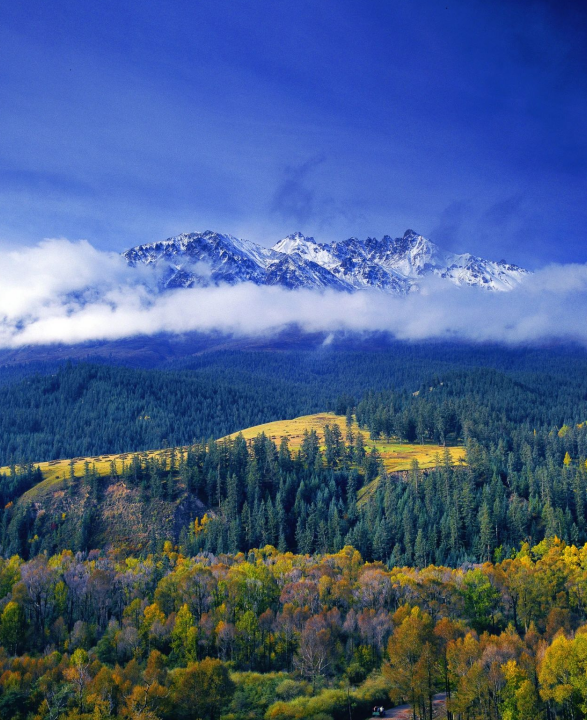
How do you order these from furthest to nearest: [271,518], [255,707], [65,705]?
[271,518] < [255,707] < [65,705]

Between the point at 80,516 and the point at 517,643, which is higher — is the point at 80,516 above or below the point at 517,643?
below

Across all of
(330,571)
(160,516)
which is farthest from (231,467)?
(330,571)

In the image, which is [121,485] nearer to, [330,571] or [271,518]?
[271,518]

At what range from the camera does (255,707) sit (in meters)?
58.2

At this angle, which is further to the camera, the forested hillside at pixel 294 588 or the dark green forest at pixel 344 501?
the dark green forest at pixel 344 501

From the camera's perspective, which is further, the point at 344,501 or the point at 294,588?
the point at 344,501

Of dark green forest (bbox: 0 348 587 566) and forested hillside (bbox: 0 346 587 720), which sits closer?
forested hillside (bbox: 0 346 587 720)

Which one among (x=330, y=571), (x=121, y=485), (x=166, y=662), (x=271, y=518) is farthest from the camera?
(x=121, y=485)

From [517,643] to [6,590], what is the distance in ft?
246

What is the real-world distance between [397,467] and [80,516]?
90883 mm

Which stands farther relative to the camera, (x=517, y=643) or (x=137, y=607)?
(x=137, y=607)

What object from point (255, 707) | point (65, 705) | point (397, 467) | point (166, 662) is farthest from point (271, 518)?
point (65, 705)

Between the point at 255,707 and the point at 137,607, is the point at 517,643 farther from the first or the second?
the point at 137,607

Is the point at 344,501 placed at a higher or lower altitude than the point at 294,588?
lower
